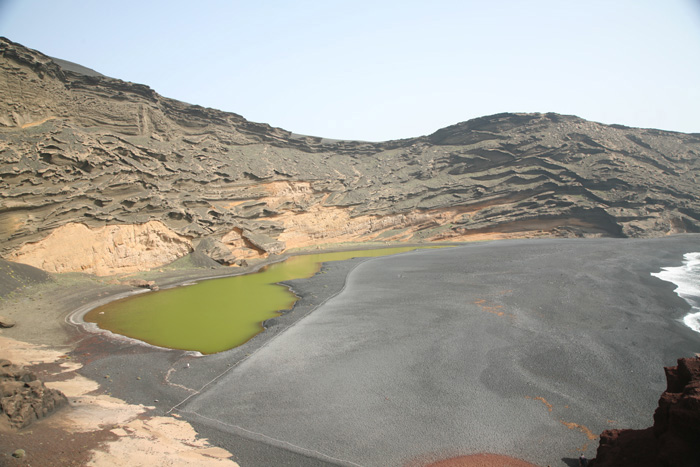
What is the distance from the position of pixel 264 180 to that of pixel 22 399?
112 feet

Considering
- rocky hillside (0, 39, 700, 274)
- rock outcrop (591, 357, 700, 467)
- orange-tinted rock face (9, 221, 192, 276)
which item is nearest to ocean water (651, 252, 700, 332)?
rock outcrop (591, 357, 700, 467)

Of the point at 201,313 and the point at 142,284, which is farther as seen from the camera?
the point at 142,284

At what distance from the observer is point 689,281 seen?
58.7 feet

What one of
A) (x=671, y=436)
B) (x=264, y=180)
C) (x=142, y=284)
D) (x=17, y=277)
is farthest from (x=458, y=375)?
(x=264, y=180)

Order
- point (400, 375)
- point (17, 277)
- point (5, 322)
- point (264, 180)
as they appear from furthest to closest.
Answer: point (264, 180) < point (17, 277) < point (5, 322) < point (400, 375)

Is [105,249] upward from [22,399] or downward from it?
upward

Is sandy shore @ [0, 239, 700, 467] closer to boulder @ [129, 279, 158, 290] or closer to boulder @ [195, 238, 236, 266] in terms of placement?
boulder @ [129, 279, 158, 290]

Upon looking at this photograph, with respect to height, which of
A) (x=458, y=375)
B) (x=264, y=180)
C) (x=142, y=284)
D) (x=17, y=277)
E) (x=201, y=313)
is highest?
(x=264, y=180)

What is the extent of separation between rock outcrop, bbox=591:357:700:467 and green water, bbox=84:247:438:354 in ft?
35.6

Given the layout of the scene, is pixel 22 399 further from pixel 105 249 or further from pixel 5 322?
pixel 105 249

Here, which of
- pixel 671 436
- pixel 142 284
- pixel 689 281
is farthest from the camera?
pixel 142 284

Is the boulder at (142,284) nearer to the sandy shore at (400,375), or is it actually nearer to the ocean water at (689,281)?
the sandy shore at (400,375)

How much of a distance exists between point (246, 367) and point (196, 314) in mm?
7671

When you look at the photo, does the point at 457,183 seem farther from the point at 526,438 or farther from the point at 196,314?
the point at 526,438
